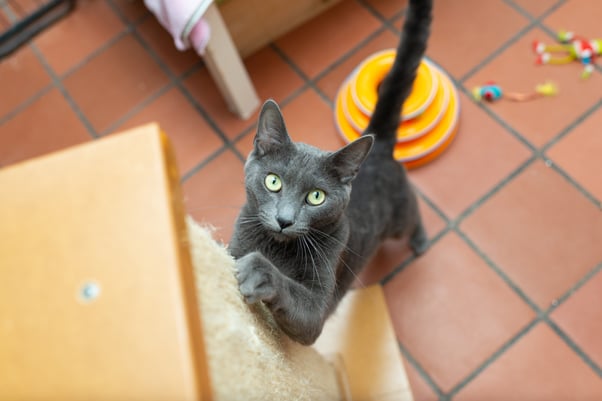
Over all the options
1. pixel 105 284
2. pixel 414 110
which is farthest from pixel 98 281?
pixel 414 110

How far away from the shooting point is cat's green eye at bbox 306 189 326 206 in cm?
91

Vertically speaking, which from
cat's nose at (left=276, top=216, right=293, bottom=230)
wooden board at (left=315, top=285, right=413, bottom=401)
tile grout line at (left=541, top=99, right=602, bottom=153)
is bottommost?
wooden board at (left=315, top=285, right=413, bottom=401)

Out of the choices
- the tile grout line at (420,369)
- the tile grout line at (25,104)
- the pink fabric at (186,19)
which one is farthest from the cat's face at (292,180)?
the tile grout line at (25,104)

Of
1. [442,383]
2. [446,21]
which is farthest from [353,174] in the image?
[446,21]

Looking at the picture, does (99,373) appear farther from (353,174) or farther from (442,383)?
(442,383)

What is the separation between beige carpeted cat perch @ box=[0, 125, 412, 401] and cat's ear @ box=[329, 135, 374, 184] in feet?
1.64

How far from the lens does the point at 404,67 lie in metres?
1.21

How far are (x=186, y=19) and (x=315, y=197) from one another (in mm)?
745

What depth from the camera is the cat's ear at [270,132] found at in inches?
35.1

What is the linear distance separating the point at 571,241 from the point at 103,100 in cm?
179

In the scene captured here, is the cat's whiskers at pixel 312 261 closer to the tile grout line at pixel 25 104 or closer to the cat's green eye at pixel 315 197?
the cat's green eye at pixel 315 197

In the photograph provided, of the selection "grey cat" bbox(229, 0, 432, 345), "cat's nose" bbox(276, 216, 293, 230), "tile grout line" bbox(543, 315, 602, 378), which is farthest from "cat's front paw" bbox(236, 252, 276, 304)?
"tile grout line" bbox(543, 315, 602, 378)

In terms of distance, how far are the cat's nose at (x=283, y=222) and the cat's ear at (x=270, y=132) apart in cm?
15

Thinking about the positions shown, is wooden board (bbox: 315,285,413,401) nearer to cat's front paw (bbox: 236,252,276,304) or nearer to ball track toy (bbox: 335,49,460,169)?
ball track toy (bbox: 335,49,460,169)
